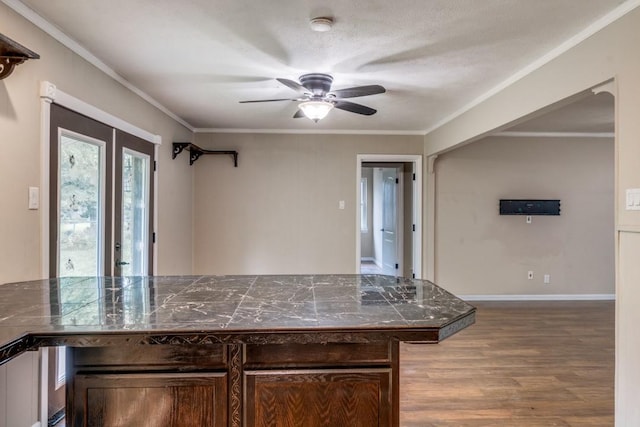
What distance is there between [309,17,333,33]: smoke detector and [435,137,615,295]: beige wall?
3624 mm

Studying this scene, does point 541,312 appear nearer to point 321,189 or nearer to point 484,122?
point 484,122

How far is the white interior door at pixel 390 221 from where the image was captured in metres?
6.30

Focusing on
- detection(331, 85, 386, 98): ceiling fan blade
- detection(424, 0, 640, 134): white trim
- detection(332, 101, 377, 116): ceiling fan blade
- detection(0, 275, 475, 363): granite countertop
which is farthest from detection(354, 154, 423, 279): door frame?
detection(0, 275, 475, 363): granite countertop

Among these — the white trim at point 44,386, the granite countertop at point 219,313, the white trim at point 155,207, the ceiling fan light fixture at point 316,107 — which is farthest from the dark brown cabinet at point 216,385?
the white trim at point 155,207

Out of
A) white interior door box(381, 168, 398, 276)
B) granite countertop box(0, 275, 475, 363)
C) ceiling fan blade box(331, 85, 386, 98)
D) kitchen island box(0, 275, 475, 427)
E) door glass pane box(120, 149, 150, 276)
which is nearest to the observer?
granite countertop box(0, 275, 475, 363)

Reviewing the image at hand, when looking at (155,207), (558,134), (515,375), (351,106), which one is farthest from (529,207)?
(155,207)

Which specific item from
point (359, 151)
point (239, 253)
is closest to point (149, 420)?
point (239, 253)

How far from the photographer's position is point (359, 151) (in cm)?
524

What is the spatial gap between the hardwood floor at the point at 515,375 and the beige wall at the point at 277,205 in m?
2.07

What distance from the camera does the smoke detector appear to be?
2074 mm

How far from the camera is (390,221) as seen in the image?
6.71m

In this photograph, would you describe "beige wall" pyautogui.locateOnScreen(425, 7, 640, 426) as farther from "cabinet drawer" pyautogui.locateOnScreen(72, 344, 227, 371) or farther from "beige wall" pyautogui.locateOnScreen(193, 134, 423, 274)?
"beige wall" pyautogui.locateOnScreen(193, 134, 423, 274)

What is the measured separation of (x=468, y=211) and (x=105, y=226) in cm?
448

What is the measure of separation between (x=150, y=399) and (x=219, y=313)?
40 cm
